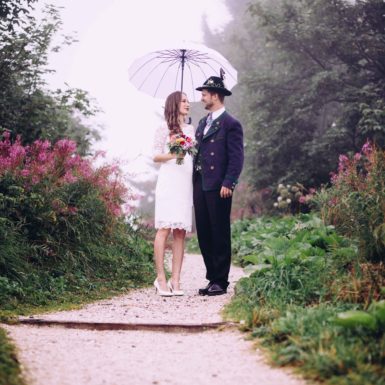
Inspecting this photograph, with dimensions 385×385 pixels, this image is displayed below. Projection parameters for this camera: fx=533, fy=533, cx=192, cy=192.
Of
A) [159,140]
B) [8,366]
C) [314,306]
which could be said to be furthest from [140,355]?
[159,140]

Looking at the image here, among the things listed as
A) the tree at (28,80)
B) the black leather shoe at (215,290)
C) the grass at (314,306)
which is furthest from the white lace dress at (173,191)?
the tree at (28,80)

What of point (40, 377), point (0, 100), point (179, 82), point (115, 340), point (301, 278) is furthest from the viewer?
point (0, 100)

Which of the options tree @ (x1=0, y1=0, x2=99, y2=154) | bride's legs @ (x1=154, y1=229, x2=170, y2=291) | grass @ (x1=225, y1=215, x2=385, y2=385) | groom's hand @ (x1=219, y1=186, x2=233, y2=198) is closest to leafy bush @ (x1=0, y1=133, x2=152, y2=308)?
bride's legs @ (x1=154, y1=229, x2=170, y2=291)

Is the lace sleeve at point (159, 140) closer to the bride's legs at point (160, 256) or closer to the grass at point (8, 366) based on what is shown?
the bride's legs at point (160, 256)

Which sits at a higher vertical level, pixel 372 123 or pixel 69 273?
pixel 372 123

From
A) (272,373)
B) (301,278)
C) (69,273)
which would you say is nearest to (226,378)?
(272,373)

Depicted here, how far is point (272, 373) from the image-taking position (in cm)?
290

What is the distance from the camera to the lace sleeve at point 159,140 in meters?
5.72

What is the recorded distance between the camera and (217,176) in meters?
5.57

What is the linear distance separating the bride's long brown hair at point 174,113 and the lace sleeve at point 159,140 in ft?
0.27

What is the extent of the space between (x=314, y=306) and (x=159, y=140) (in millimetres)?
2660

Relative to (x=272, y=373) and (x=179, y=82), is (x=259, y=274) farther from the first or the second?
(x=179, y=82)

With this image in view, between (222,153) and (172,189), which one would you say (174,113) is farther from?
(172,189)

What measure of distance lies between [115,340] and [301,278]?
1655 millimetres
